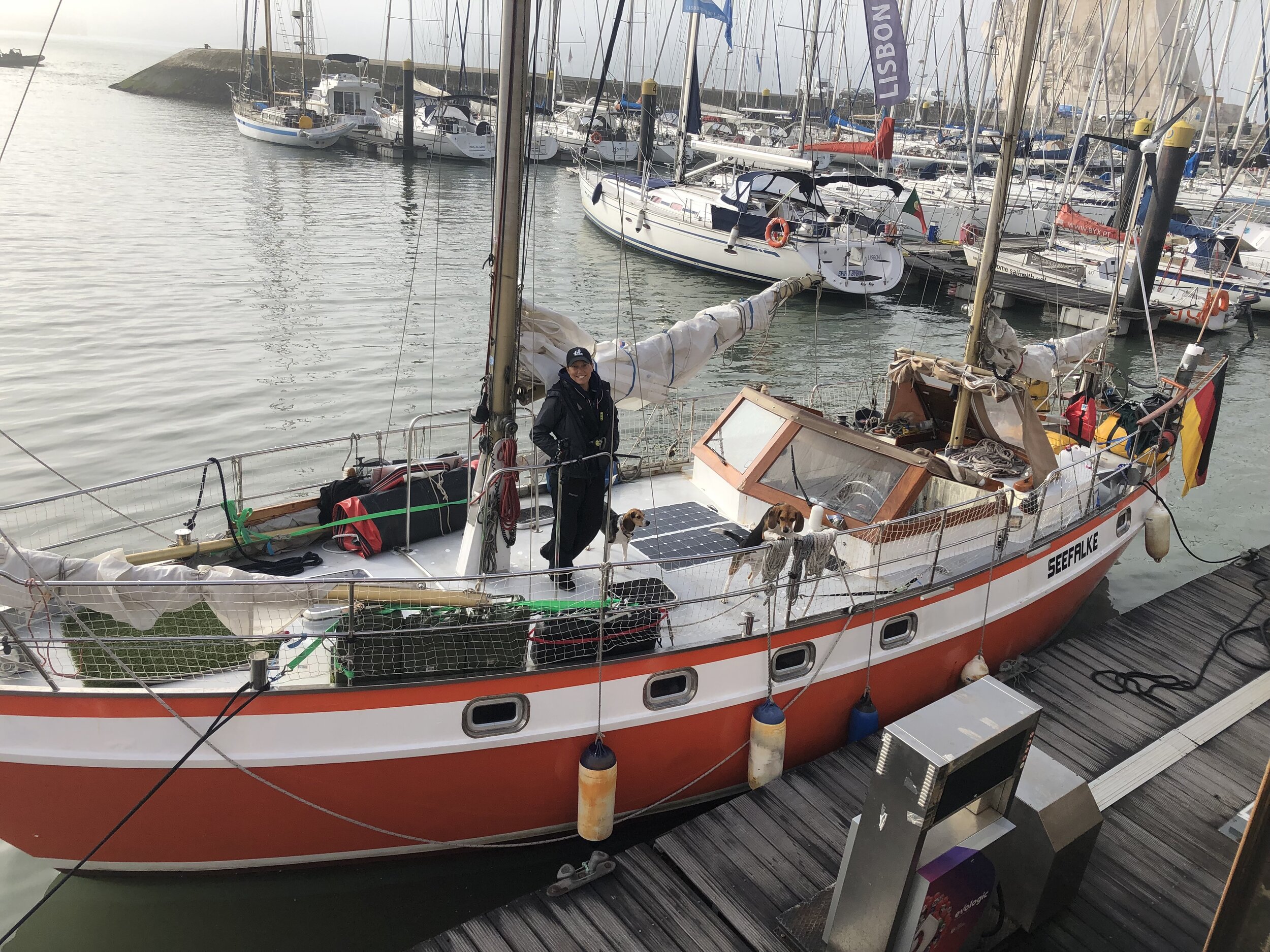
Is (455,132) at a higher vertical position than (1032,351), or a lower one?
higher

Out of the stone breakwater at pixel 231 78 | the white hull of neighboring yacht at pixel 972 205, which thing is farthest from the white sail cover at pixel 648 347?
the stone breakwater at pixel 231 78

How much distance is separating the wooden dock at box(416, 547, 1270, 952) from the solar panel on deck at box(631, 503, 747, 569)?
1.89 metres

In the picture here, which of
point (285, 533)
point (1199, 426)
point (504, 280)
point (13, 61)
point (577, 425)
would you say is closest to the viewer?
point (504, 280)

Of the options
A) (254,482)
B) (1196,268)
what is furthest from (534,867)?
(1196,268)

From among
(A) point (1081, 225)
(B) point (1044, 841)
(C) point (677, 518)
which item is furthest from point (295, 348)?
(A) point (1081, 225)

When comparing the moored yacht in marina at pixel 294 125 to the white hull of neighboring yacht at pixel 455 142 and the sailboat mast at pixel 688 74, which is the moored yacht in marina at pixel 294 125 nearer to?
the white hull of neighboring yacht at pixel 455 142

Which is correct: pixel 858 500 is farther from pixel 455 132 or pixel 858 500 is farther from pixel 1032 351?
pixel 455 132

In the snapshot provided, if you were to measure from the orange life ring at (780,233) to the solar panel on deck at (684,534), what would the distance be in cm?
1876

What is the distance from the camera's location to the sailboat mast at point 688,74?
2842 centimetres

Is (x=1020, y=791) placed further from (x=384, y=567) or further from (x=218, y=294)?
(x=218, y=294)

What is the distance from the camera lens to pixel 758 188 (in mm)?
26922

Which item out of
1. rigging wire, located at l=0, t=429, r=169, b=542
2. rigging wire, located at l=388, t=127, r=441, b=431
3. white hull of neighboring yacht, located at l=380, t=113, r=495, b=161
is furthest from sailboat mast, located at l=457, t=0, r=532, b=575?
white hull of neighboring yacht, located at l=380, t=113, r=495, b=161

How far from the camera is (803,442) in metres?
8.36

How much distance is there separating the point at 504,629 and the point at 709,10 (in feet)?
89.7
